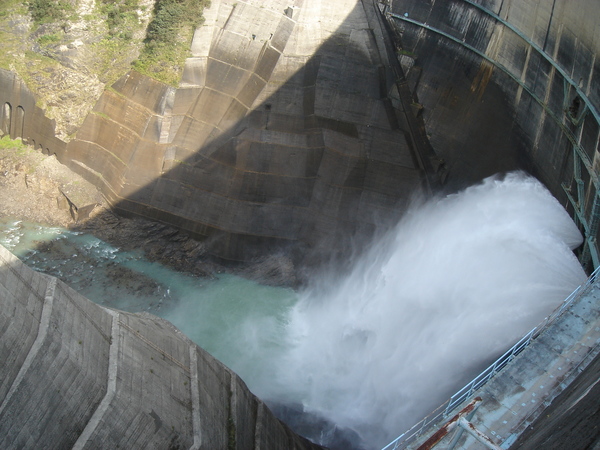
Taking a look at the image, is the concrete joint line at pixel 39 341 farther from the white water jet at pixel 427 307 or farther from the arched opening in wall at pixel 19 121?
the arched opening in wall at pixel 19 121

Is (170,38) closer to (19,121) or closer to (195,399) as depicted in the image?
(19,121)

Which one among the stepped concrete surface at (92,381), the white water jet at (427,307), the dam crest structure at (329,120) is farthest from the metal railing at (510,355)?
the dam crest structure at (329,120)

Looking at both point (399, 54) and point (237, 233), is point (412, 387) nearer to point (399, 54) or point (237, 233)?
point (237, 233)

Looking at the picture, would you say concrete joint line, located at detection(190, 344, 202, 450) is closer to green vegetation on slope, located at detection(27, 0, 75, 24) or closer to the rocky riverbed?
the rocky riverbed

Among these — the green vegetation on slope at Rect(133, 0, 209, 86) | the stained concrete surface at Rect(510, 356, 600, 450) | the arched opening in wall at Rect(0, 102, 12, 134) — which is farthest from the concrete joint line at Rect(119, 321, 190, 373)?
the arched opening in wall at Rect(0, 102, 12, 134)

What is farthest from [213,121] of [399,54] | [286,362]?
[286,362]

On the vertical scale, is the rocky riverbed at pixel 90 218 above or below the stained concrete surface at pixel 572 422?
below

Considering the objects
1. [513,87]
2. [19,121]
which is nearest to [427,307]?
[513,87]
